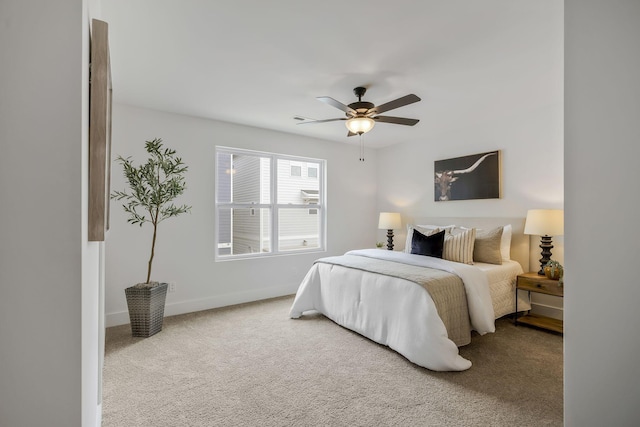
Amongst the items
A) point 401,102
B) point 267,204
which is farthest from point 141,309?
point 401,102

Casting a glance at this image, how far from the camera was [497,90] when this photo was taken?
3113mm

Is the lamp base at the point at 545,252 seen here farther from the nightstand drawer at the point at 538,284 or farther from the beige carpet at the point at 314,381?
the beige carpet at the point at 314,381

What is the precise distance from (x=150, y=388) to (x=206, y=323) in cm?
129

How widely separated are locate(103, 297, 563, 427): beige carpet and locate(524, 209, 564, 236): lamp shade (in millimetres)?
1017

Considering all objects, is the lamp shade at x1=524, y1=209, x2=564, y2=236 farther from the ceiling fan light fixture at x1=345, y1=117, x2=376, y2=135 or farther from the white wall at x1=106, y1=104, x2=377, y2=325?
the white wall at x1=106, y1=104, x2=377, y2=325

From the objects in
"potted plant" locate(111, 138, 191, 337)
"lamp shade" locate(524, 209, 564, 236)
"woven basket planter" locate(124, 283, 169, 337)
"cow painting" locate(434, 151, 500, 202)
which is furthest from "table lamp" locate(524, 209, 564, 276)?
"woven basket planter" locate(124, 283, 169, 337)

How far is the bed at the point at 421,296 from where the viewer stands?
8.15 ft

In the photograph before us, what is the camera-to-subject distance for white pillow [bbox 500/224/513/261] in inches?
148

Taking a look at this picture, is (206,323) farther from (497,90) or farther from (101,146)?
(497,90)

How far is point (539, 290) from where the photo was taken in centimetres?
322
